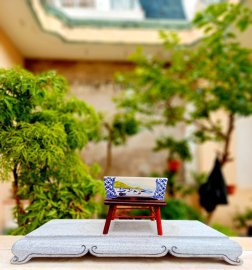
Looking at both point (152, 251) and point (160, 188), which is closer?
point (152, 251)

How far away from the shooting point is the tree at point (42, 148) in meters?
1.75

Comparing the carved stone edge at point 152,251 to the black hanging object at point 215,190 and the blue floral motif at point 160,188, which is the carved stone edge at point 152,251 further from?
the black hanging object at point 215,190

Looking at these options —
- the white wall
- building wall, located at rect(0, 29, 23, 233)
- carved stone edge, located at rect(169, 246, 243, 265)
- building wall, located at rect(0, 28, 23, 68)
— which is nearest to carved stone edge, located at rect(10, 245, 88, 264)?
carved stone edge, located at rect(169, 246, 243, 265)

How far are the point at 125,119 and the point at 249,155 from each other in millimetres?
3022

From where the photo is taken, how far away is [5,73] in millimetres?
1836

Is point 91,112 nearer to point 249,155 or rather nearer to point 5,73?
point 5,73

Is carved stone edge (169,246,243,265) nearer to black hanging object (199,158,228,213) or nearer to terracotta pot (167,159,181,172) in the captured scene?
black hanging object (199,158,228,213)

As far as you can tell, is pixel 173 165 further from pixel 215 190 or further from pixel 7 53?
pixel 7 53

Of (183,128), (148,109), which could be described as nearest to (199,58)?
(148,109)

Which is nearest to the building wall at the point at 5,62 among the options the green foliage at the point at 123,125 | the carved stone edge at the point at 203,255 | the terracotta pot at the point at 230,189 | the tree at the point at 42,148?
the green foliage at the point at 123,125

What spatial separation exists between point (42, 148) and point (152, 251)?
812 mm

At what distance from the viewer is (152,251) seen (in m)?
1.46

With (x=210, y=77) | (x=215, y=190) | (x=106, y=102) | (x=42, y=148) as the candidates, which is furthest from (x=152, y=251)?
(x=106, y=102)

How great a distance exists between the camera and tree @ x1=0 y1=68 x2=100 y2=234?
5.75 ft
